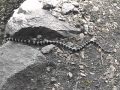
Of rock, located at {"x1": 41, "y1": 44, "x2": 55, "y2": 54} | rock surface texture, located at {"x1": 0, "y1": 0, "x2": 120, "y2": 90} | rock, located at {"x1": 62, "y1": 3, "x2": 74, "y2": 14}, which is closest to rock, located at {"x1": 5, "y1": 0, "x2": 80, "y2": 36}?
rock surface texture, located at {"x1": 0, "y1": 0, "x2": 120, "y2": 90}

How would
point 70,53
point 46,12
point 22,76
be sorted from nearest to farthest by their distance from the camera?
1. point 22,76
2. point 70,53
3. point 46,12

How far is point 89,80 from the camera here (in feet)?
24.9

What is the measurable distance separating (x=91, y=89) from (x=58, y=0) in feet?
9.29

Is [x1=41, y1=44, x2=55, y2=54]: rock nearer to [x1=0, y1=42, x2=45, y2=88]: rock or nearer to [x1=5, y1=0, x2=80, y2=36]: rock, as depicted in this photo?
[x1=0, y1=42, x2=45, y2=88]: rock

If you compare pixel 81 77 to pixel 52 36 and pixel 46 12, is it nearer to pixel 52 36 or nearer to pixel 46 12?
pixel 52 36

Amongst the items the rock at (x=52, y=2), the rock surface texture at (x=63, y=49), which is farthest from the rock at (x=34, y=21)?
the rock at (x=52, y=2)

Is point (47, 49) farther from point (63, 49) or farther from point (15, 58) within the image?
point (15, 58)

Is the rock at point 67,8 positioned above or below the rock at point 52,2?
below

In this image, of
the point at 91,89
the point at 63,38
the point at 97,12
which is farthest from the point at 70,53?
the point at 97,12

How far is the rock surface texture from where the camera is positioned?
7.49m

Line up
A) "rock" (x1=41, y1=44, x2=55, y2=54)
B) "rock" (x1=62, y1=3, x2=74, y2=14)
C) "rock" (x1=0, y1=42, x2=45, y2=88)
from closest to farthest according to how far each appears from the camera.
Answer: "rock" (x1=0, y1=42, x2=45, y2=88) < "rock" (x1=41, y1=44, x2=55, y2=54) < "rock" (x1=62, y1=3, x2=74, y2=14)

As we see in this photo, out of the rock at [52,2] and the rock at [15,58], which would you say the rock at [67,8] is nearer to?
the rock at [52,2]

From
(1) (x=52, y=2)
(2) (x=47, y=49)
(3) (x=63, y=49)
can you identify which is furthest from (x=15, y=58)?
(1) (x=52, y=2)

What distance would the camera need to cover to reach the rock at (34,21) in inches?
330
